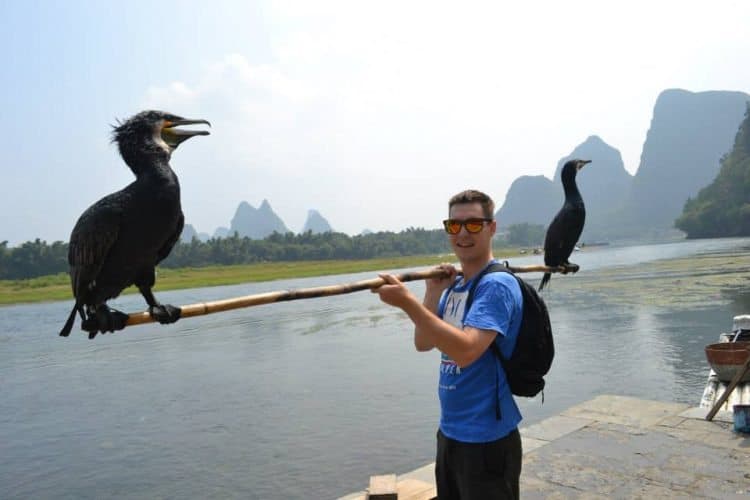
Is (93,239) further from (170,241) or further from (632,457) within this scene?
(632,457)

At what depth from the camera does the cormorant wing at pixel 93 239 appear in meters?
2.82

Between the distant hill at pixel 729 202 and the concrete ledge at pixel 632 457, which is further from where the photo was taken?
the distant hill at pixel 729 202

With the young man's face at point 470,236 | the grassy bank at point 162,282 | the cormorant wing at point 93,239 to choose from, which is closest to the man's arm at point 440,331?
the young man's face at point 470,236

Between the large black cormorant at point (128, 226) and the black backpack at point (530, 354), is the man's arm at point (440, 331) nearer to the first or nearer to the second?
the black backpack at point (530, 354)

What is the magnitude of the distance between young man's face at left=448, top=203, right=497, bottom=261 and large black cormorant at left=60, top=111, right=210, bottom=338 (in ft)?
4.47

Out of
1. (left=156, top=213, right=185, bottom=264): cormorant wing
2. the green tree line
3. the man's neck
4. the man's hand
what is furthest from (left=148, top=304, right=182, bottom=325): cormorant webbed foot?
the green tree line

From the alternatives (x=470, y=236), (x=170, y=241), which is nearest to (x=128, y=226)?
(x=170, y=241)

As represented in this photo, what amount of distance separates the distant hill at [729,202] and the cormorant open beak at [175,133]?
278 feet

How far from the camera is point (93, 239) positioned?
9.28ft

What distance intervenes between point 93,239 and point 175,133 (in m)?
0.72


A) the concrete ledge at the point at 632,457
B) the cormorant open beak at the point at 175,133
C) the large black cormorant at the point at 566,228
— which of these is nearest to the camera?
the cormorant open beak at the point at 175,133

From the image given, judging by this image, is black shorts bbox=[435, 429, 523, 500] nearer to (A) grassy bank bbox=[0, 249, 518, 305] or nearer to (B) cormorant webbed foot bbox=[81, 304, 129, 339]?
(B) cormorant webbed foot bbox=[81, 304, 129, 339]

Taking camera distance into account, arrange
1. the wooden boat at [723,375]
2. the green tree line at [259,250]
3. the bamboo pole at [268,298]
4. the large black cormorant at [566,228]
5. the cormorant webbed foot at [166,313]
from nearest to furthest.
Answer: the bamboo pole at [268,298] → the cormorant webbed foot at [166,313] → the large black cormorant at [566,228] → the wooden boat at [723,375] → the green tree line at [259,250]

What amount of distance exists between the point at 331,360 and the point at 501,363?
44.3 feet
